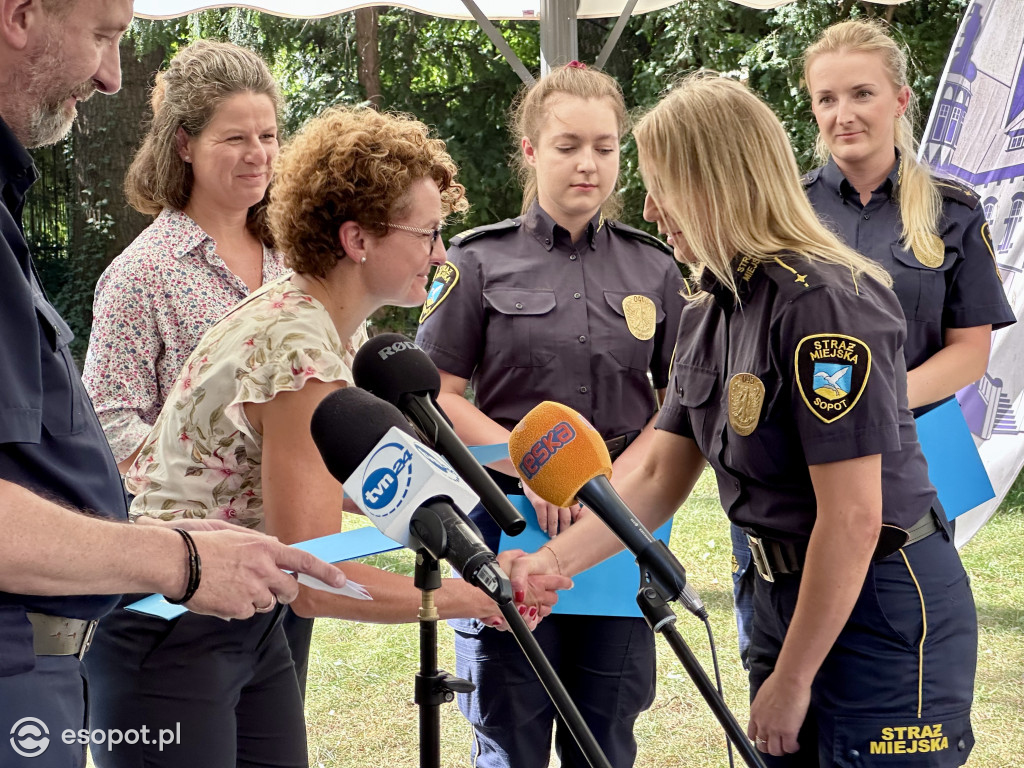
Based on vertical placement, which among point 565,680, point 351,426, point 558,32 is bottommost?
point 565,680

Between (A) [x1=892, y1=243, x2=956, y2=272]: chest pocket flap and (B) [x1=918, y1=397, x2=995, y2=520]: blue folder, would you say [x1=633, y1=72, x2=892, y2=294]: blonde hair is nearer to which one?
(B) [x1=918, y1=397, x2=995, y2=520]: blue folder

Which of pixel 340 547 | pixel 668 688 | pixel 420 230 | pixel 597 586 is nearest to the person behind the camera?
pixel 340 547

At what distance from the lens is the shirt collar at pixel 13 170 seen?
156 centimetres

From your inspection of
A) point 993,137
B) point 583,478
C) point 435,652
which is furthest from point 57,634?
point 993,137

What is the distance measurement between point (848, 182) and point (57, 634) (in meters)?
2.74

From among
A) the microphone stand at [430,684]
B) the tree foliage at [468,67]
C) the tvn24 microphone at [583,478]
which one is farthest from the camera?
the tree foliage at [468,67]

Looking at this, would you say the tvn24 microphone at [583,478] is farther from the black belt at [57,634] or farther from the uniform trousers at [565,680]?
the uniform trousers at [565,680]

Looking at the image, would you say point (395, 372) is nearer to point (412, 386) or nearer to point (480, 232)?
point (412, 386)

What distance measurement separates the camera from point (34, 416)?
1436 millimetres

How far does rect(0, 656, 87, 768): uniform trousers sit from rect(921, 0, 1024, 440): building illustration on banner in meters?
4.59

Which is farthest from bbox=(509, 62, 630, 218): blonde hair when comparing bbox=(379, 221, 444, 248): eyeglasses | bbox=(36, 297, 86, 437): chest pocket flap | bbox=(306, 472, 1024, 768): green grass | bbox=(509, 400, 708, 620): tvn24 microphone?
bbox=(306, 472, 1024, 768): green grass

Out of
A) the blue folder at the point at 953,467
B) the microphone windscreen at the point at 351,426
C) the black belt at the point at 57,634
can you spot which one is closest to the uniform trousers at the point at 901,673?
the blue folder at the point at 953,467

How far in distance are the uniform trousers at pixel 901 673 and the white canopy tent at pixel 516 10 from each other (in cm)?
285

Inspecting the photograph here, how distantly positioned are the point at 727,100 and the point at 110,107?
476 inches
